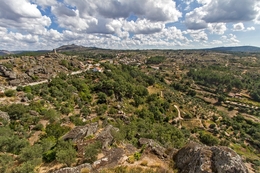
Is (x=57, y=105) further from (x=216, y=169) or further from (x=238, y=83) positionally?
(x=238, y=83)

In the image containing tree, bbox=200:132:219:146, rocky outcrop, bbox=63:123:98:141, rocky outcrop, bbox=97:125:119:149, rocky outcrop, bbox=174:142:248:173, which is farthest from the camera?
tree, bbox=200:132:219:146

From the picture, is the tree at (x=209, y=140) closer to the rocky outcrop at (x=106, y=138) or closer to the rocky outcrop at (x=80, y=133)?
the rocky outcrop at (x=106, y=138)

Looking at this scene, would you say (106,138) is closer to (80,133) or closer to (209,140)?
(80,133)

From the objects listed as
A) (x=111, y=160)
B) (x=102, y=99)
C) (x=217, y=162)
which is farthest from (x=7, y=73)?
(x=217, y=162)

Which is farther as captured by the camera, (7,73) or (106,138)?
(7,73)

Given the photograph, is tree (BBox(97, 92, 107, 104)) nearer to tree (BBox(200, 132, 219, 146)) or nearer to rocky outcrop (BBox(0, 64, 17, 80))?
rocky outcrop (BBox(0, 64, 17, 80))

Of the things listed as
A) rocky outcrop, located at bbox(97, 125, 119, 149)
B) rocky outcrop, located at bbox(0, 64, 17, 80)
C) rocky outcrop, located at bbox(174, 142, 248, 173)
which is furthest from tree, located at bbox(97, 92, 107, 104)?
rocky outcrop, located at bbox(174, 142, 248, 173)

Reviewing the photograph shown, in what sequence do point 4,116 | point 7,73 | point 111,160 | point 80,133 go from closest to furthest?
point 111,160
point 80,133
point 4,116
point 7,73

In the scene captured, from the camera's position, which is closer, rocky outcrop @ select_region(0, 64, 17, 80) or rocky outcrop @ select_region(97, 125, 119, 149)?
rocky outcrop @ select_region(97, 125, 119, 149)

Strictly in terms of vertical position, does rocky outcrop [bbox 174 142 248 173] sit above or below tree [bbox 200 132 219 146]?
above

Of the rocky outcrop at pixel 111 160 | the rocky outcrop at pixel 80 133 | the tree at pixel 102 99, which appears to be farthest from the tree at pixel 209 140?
the rocky outcrop at pixel 111 160

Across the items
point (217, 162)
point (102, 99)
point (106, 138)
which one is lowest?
point (102, 99)

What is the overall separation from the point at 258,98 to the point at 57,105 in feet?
400

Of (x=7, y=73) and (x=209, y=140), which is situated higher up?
(x=7, y=73)
